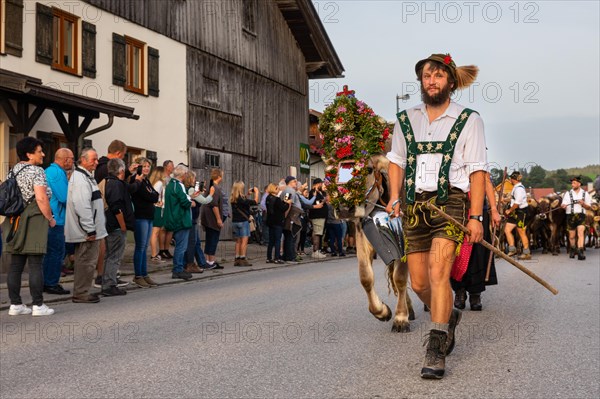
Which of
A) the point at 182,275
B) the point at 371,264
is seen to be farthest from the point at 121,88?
the point at 371,264

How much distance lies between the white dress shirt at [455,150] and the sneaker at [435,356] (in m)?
1.04

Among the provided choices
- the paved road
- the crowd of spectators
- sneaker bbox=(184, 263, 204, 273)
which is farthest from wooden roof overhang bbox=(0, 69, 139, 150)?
the paved road

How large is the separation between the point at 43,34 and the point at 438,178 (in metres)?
14.8

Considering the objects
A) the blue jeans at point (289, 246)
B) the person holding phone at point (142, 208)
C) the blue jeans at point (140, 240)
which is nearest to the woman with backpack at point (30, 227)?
the person holding phone at point (142, 208)

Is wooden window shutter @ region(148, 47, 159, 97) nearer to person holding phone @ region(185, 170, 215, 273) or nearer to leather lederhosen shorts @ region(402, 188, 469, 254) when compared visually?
person holding phone @ region(185, 170, 215, 273)

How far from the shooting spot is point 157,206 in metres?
16.1

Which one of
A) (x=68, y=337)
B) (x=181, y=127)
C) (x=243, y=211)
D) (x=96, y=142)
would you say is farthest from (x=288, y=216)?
(x=68, y=337)

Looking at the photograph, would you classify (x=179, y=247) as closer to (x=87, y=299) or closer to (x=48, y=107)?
(x=87, y=299)

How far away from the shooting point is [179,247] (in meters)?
13.6

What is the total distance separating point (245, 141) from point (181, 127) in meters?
4.18

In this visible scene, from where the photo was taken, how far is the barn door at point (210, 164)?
25.2m

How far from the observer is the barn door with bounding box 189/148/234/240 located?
25.2m

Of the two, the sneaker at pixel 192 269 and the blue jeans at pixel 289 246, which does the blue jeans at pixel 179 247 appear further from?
the blue jeans at pixel 289 246

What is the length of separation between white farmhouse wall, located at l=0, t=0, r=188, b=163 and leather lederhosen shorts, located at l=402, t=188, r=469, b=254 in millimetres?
13048
